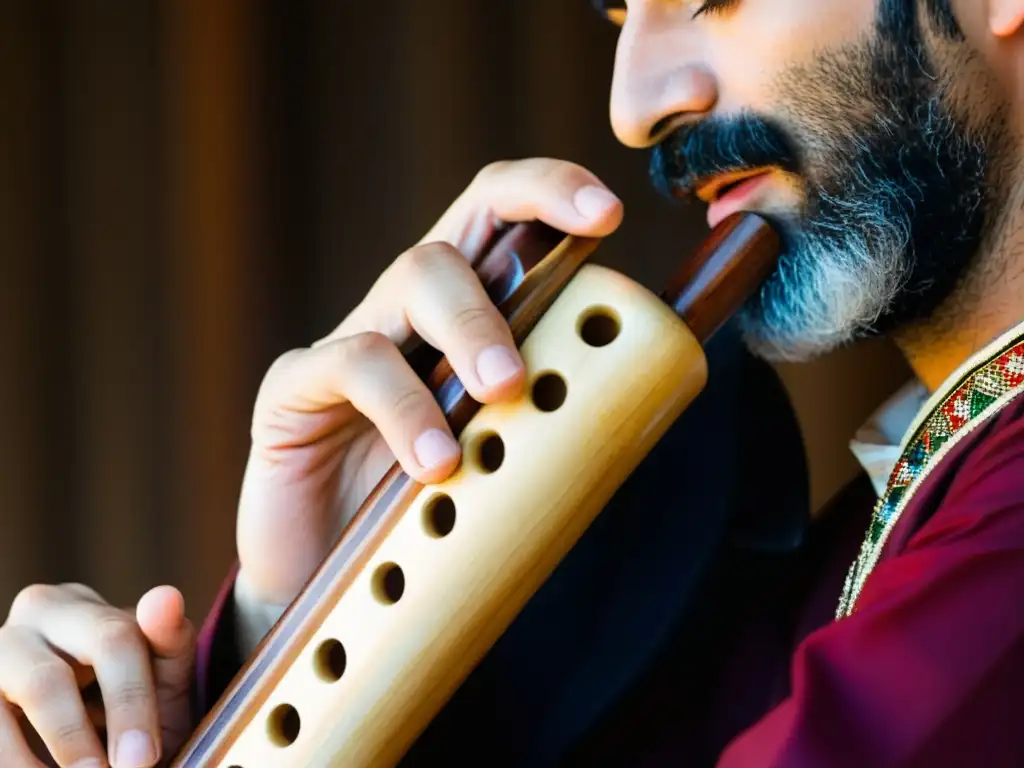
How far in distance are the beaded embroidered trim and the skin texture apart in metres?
0.07

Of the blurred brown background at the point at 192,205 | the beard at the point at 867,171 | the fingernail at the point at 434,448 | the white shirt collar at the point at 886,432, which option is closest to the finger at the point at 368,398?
the fingernail at the point at 434,448

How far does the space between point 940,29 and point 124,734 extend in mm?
487

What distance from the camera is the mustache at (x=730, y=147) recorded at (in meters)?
0.54

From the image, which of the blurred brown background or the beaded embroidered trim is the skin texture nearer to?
the beaded embroidered trim

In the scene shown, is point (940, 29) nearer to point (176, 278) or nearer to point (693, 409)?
point (693, 409)

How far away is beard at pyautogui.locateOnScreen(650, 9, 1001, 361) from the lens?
537mm

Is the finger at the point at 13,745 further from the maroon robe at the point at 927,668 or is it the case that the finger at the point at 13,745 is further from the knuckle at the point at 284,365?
the maroon robe at the point at 927,668

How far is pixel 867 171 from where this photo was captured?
54 cm

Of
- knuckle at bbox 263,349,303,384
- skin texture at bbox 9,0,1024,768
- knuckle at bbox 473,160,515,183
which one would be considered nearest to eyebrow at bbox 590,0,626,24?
skin texture at bbox 9,0,1024,768

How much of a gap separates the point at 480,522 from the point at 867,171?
0.28 metres

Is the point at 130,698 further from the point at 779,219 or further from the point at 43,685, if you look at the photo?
the point at 779,219

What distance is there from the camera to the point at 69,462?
1081 millimetres

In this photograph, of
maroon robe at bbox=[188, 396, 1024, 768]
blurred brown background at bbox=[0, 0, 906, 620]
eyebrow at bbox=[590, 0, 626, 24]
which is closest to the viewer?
maroon robe at bbox=[188, 396, 1024, 768]

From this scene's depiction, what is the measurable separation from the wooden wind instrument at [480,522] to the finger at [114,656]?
46 mm
